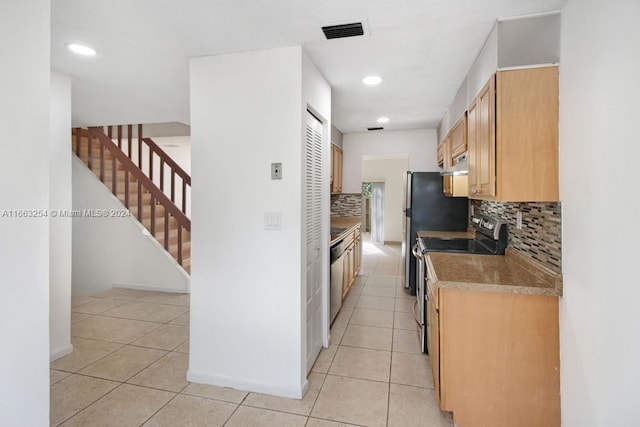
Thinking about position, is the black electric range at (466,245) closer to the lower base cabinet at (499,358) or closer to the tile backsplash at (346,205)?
the lower base cabinet at (499,358)

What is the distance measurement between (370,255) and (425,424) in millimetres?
5539

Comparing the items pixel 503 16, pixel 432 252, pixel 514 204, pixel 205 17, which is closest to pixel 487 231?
pixel 514 204

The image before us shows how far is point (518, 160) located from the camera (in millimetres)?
1825

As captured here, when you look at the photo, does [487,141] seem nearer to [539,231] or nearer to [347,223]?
[539,231]

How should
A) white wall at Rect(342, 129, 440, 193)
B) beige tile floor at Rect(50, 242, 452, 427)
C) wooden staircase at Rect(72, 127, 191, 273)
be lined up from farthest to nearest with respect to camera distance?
1. white wall at Rect(342, 129, 440, 193)
2. wooden staircase at Rect(72, 127, 191, 273)
3. beige tile floor at Rect(50, 242, 452, 427)

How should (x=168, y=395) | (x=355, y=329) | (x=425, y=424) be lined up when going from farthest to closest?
(x=355, y=329) < (x=168, y=395) < (x=425, y=424)

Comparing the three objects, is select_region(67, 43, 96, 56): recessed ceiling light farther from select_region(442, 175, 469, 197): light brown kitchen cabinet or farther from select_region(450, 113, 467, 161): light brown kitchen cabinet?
select_region(442, 175, 469, 197): light brown kitchen cabinet

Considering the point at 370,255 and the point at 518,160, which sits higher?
A: the point at 518,160

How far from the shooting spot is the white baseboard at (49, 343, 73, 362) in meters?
2.71

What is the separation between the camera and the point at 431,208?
429 centimetres

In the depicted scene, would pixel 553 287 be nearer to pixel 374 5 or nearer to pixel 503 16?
pixel 503 16

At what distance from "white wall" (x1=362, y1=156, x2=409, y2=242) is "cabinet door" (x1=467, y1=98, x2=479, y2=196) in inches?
264

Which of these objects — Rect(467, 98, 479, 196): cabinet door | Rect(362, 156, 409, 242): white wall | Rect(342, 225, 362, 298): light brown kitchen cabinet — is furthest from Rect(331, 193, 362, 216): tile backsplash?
Rect(362, 156, 409, 242): white wall

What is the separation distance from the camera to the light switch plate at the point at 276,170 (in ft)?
7.28
